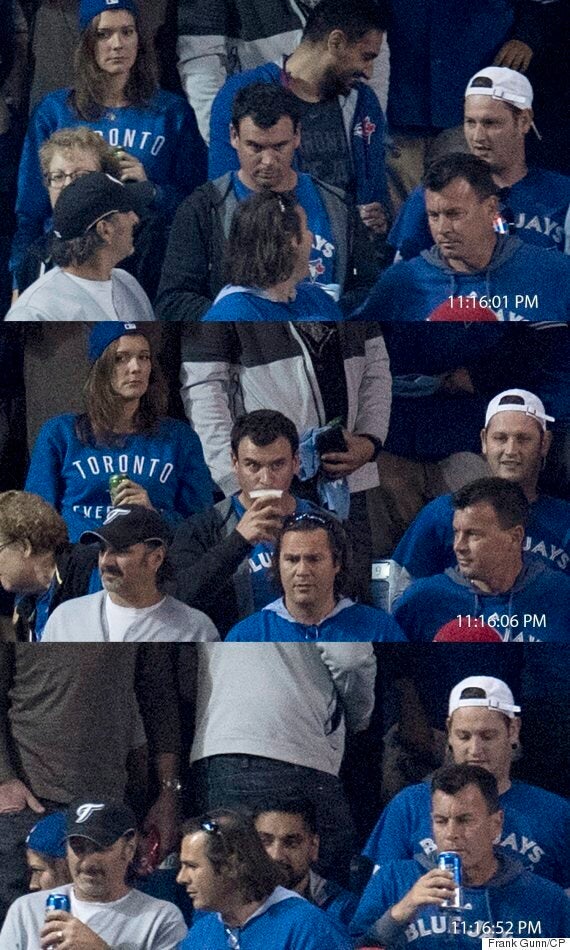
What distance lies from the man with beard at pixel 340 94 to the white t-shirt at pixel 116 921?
1.50 meters

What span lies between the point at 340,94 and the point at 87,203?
60cm

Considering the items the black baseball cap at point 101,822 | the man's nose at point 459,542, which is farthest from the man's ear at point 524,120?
the black baseball cap at point 101,822

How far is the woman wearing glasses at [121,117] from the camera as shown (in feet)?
12.2

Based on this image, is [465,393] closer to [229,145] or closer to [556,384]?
[556,384]

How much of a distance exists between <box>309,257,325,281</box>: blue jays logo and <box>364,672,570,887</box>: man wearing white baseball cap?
881 mm

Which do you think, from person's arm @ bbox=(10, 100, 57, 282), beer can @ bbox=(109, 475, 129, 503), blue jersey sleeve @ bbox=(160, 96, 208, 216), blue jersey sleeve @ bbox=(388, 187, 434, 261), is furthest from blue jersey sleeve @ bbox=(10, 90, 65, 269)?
blue jersey sleeve @ bbox=(388, 187, 434, 261)

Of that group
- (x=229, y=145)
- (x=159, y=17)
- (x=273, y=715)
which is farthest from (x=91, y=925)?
(x=159, y=17)

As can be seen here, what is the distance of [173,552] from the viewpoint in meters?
3.52

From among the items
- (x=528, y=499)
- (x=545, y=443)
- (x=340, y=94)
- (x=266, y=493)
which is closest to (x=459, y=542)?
(x=528, y=499)

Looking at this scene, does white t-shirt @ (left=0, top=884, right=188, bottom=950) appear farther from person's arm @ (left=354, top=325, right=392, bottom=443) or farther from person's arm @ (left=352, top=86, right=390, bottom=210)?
person's arm @ (left=352, top=86, right=390, bottom=210)

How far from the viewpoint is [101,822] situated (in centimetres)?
344

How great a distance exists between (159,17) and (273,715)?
1.48m

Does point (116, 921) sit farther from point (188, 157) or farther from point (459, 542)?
point (188, 157)

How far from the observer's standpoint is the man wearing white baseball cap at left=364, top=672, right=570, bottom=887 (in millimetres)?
3443
